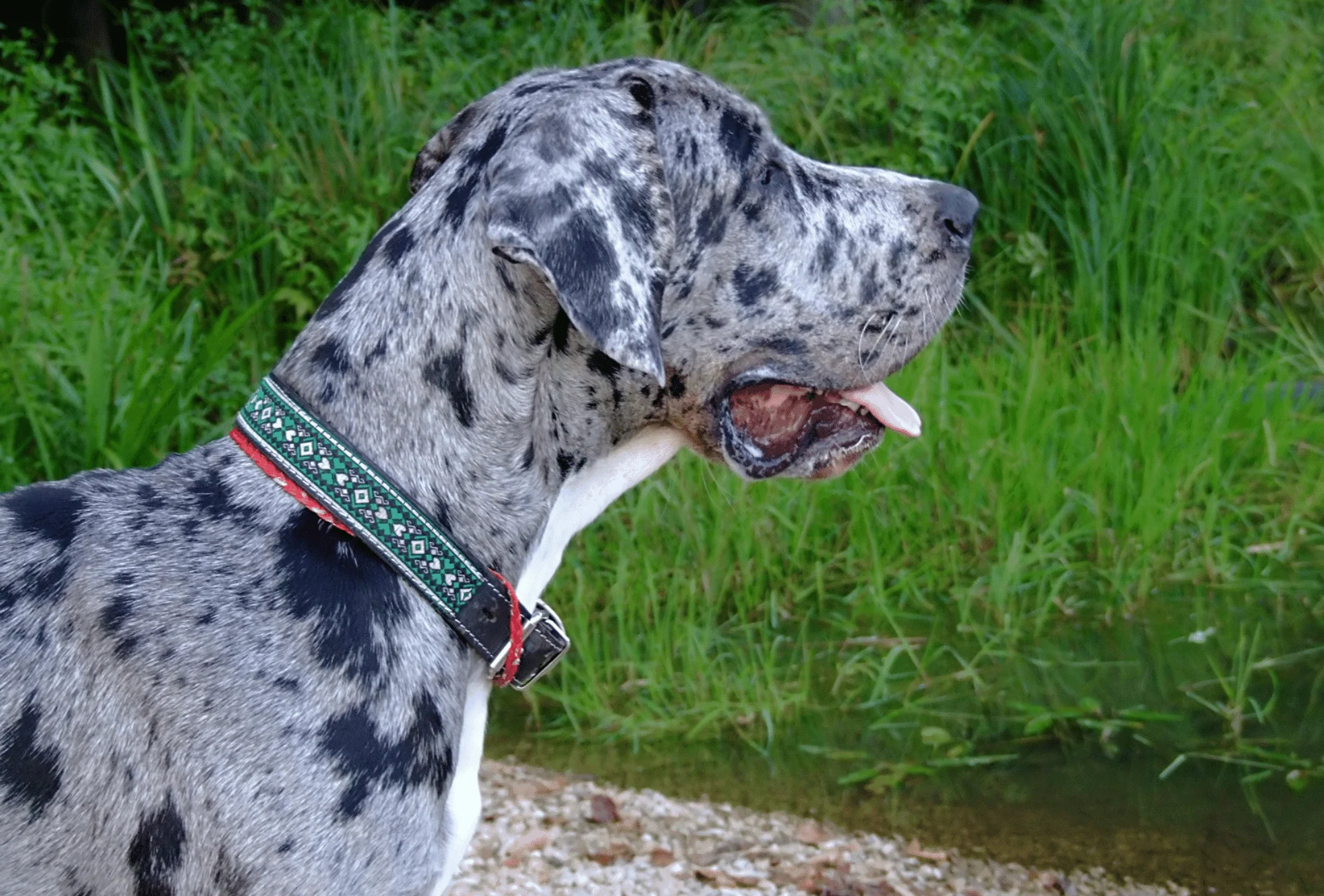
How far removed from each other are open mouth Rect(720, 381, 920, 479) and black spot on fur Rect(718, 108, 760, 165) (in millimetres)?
422

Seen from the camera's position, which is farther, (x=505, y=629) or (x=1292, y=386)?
(x=1292, y=386)

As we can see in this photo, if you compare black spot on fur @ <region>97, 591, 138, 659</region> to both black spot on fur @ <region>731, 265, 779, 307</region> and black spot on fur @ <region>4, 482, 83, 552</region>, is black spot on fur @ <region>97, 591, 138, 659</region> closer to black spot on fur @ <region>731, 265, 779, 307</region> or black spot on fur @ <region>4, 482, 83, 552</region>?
black spot on fur @ <region>4, 482, 83, 552</region>

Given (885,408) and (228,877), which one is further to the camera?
(885,408)

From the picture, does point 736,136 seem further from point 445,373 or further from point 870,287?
point 445,373

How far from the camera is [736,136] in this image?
8.70ft

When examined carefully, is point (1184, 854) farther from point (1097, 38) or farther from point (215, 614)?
point (1097, 38)

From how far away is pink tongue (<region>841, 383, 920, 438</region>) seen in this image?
9.13ft

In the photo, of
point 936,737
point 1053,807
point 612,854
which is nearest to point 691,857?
point 612,854

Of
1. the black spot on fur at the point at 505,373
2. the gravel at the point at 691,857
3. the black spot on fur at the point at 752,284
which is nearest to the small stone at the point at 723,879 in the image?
the gravel at the point at 691,857

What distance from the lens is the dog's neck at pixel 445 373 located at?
2.30 meters

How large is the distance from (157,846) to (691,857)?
1.97 m

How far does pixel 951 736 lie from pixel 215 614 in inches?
103

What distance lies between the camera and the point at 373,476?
2.22m

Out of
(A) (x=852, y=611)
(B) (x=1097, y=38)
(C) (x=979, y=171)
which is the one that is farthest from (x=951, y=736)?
(B) (x=1097, y=38)
